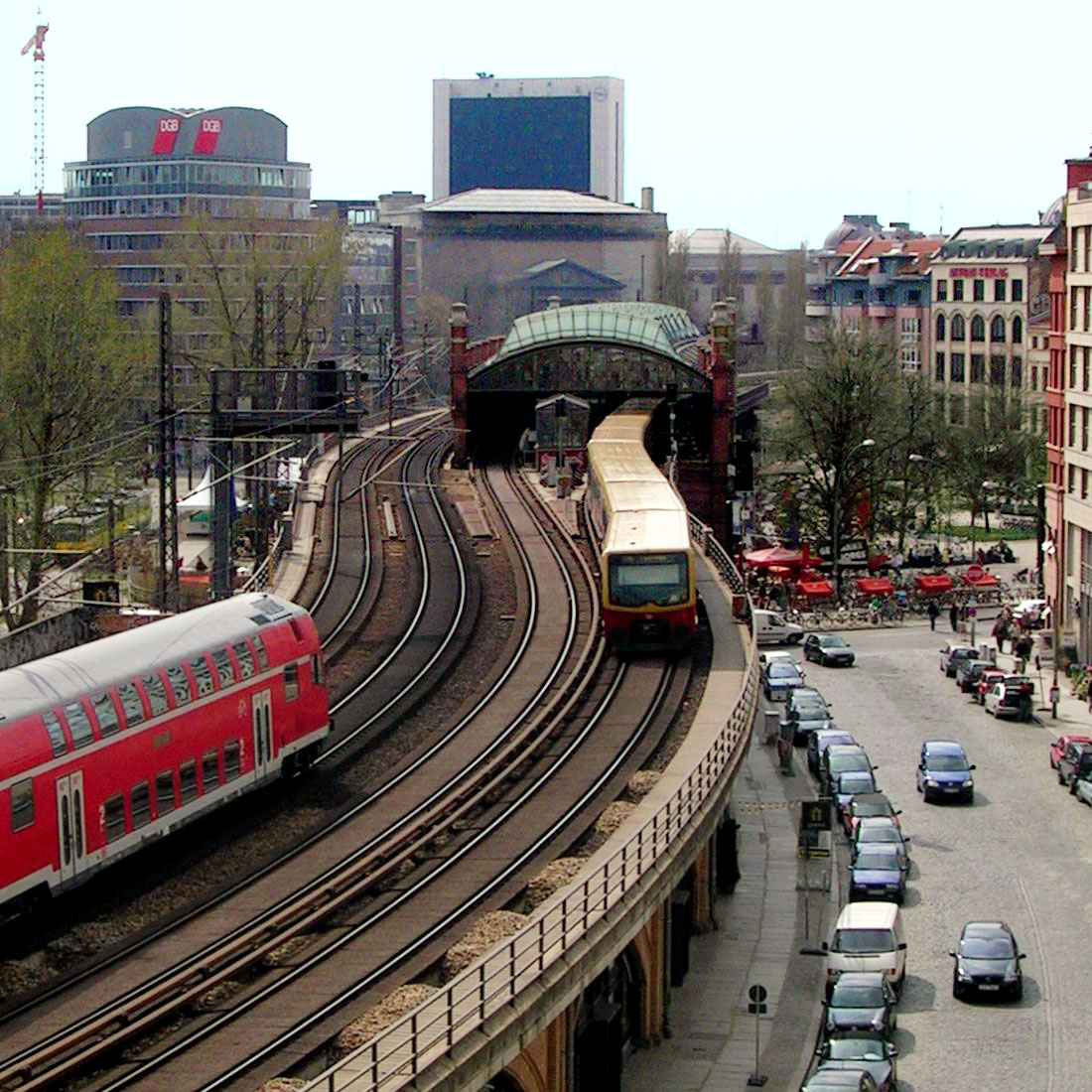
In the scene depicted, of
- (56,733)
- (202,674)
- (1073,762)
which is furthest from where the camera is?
(1073,762)

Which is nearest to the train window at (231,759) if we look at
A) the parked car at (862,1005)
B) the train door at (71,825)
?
A: the train door at (71,825)

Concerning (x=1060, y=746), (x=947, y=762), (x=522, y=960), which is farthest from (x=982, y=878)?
(x=522, y=960)

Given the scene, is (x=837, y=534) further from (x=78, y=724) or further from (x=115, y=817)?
(x=78, y=724)

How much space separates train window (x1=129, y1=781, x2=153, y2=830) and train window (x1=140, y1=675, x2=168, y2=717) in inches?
38.9

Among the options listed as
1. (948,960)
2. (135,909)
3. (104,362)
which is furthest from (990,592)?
(135,909)

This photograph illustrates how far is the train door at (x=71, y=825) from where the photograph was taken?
2536cm

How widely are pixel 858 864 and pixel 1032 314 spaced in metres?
79.5

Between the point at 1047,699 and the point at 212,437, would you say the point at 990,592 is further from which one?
the point at 212,437

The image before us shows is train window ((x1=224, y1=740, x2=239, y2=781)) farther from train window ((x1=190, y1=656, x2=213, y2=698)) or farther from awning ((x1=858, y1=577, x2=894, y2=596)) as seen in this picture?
awning ((x1=858, y1=577, x2=894, y2=596))

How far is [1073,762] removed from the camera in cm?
4834

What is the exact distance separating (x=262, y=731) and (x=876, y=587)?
4683 centimetres

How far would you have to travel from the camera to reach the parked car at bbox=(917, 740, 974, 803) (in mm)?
46875

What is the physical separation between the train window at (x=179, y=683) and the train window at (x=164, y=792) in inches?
37.8

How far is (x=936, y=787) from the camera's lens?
1845 inches
